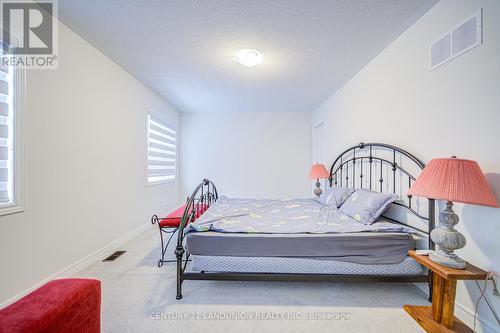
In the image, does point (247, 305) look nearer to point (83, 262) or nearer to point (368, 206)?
point (368, 206)

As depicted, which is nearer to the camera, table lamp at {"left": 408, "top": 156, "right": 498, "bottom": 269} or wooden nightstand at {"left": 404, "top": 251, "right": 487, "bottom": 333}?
table lamp at {"left": 408, "top": 156, "right": 498, "bottom": 269}

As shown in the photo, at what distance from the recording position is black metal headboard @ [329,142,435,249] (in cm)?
199

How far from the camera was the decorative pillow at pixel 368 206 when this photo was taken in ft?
6.89

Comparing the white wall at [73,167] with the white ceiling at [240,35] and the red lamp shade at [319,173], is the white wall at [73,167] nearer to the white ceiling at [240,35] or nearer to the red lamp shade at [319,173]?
the white ceiling at [240,35]

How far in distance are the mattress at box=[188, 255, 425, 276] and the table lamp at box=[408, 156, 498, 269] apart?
0.44 metres

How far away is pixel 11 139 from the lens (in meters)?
1.65

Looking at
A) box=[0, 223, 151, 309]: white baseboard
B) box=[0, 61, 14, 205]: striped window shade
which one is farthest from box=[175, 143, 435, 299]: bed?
box=[0, 61, 14, 205]: striped window shade

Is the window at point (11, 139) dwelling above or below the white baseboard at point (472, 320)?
above

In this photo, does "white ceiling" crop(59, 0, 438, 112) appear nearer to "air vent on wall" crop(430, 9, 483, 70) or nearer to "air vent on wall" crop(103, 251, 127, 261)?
"air vent on wall" crop(430, 9, 483, 70)

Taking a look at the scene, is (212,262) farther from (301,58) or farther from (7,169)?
(301,58)

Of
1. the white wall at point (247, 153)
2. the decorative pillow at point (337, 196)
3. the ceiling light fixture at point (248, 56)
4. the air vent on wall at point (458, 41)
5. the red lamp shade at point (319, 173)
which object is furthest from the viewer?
the white wall at point (247, 153)

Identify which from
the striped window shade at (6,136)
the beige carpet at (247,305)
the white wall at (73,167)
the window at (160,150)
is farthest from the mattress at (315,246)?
the window at (160,150)

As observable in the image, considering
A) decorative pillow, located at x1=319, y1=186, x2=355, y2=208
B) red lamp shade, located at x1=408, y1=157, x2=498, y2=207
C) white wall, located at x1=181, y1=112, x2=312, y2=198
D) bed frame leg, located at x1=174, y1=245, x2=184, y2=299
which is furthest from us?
white wall, located at x1=181, y1=112, x2=312, y2=198

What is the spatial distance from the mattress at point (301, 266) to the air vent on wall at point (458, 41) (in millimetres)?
1697
